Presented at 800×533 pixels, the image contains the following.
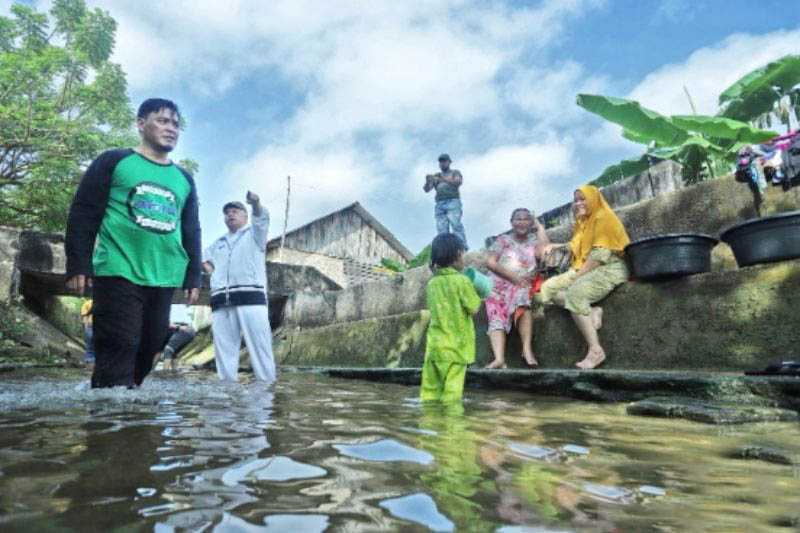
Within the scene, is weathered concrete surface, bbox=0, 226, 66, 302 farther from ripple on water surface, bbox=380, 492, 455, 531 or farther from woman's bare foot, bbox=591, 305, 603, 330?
ripple on water surface, bbox=380, 492, 455, 531

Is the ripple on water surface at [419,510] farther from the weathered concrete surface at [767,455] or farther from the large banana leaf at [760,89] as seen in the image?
the large banana leaf at [760,89]

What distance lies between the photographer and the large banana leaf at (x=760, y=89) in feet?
25.4

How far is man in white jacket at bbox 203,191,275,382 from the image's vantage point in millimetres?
4953

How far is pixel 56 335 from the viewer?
34.9 ft

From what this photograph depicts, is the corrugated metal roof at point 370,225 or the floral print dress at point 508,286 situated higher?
the corrugated metal roof at point 370,225

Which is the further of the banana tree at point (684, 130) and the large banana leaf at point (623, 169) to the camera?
the large banana leaf at point (623, 169)

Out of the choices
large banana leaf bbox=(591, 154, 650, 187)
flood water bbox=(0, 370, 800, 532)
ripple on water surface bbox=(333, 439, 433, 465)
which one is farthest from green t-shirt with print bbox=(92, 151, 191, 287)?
large banana leaf bbox=(591, 154, 650, 187)

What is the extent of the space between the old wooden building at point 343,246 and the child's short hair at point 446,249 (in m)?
19.2

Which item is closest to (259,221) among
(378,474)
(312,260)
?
(378,474)

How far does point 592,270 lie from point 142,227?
377 cm

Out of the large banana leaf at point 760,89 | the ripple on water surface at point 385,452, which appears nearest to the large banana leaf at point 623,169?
the large banana leaf at point 760,89

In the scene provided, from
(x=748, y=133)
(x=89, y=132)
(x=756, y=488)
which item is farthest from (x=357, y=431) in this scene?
(x=89, y=132)

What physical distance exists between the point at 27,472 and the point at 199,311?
60.6 ft

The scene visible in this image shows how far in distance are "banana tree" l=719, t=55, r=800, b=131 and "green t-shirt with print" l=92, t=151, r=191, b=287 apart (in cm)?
848
